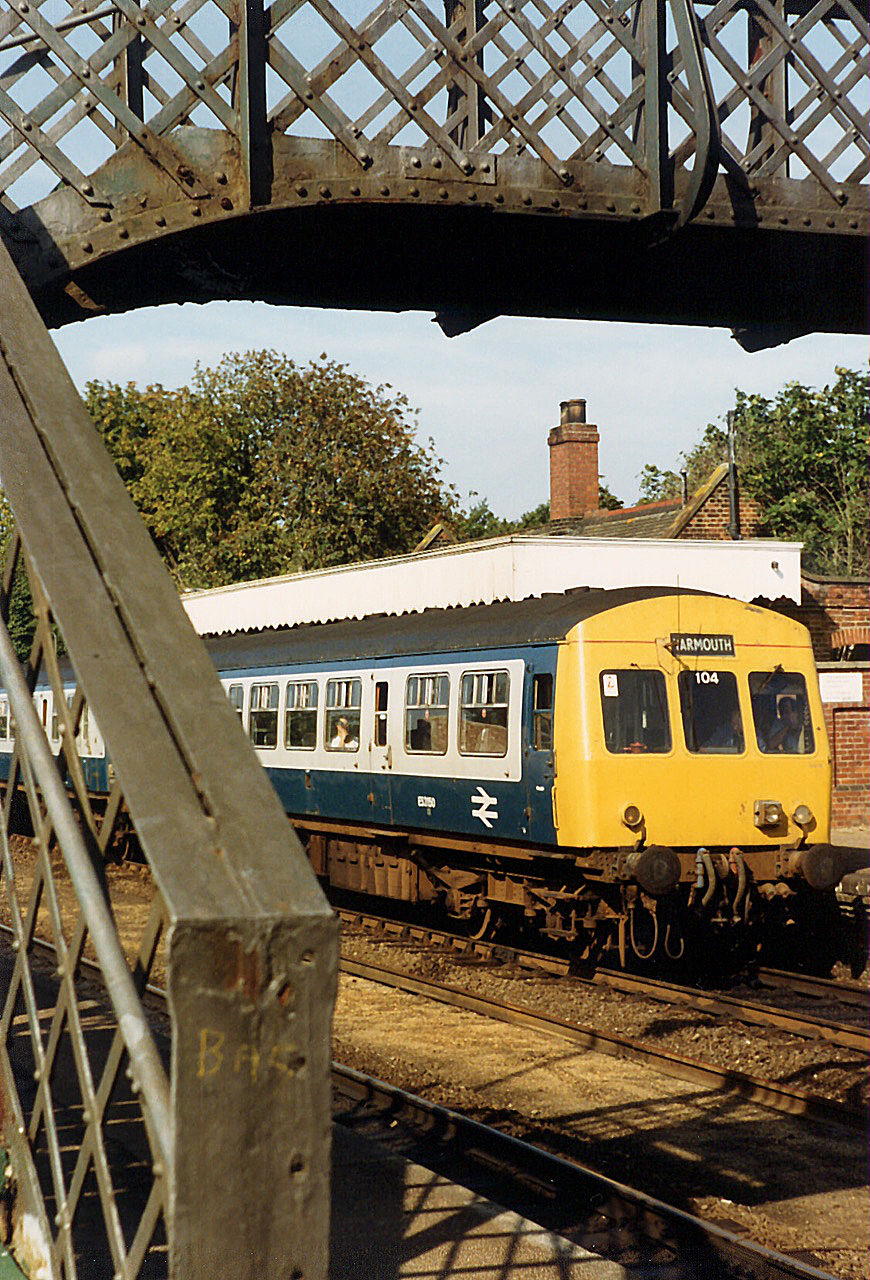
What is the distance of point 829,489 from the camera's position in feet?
154

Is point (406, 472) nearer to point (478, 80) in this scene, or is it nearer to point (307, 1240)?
point (478, 80)

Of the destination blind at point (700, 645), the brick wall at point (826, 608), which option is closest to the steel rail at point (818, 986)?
the destination blind at point (700, 645)

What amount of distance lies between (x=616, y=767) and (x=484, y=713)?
1.76m

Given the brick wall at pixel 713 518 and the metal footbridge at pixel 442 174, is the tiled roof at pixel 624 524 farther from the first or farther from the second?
the metal footbridge at pixel 442 174

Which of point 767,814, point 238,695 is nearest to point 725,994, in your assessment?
point 767,814

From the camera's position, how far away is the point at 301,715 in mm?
17766

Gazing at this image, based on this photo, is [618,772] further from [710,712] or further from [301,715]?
[301,715]

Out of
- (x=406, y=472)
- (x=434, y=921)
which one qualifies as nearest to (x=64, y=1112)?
(x=434, y=921)

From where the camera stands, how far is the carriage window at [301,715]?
57.3 ft

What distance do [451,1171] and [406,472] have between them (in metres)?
31.5

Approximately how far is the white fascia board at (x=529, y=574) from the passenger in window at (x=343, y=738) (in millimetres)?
2882

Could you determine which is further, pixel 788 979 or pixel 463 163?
pixel 788 979

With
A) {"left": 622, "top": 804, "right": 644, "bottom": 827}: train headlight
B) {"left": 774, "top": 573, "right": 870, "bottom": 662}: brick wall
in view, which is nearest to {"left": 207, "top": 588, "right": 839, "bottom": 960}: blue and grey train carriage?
{"left": 622, "top": 804, "right": 644, "bottom": 827}: train headlight

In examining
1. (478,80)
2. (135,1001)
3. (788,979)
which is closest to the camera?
(135,1001)
